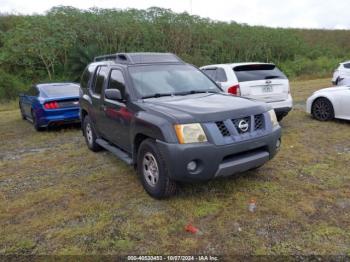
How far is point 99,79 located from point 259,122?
123 inches

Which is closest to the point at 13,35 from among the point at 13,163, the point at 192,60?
the point at 192,60

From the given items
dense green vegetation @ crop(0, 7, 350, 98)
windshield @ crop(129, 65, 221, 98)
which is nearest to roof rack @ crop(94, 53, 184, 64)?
windshield @ crop(129, 65, 221, 98)

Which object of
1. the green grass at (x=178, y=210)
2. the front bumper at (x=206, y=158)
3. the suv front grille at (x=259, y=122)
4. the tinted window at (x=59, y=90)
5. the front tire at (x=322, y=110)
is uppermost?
the tinted window at (x=59, y=90)

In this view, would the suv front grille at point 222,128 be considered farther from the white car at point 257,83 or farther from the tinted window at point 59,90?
the tinted window at point 59,90

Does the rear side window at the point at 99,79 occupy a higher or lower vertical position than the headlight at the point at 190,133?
higher

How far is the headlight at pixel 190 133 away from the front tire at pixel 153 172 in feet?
1.23

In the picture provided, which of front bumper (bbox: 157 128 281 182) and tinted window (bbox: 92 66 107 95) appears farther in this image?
tinted window (bbox: 92 66 107 95)

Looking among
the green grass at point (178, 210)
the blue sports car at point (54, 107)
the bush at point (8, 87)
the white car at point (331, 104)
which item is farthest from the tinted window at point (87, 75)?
the bush at point (8, 87)

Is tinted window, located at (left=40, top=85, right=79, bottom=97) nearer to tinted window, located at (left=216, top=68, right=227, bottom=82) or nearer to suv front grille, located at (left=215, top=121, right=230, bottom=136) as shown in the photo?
tinted window, located at (left=216, top=68, right=227, bottom=82)

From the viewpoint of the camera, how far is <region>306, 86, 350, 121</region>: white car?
758cm

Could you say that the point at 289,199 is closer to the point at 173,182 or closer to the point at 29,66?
the point at 173,182

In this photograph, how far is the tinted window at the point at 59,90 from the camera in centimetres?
877

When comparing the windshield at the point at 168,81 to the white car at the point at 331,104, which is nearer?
the windshield at the point at 168,81

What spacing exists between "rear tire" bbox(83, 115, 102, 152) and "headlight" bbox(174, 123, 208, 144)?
3.16 metres
